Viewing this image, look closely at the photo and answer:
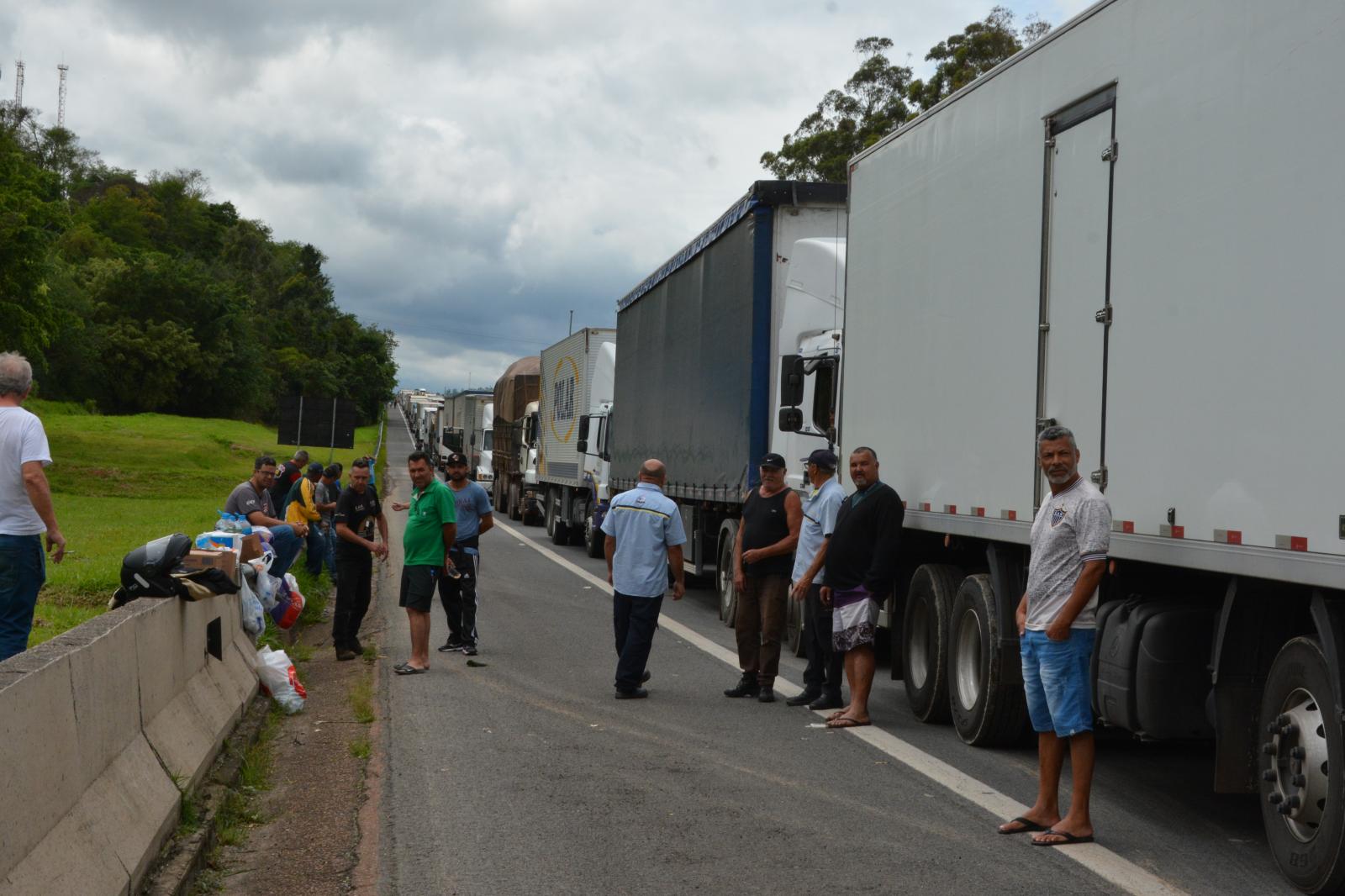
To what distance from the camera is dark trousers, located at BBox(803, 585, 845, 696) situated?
1032cm

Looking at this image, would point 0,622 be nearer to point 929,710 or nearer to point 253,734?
point 253,734

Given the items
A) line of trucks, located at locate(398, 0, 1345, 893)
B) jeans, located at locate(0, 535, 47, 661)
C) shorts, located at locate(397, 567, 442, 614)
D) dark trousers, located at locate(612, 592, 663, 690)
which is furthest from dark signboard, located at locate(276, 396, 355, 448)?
jeans, located at locate(0, 535, 47, 661)

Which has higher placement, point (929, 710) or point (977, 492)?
point (977, 492)

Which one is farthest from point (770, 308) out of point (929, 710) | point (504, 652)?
point (929, 710)

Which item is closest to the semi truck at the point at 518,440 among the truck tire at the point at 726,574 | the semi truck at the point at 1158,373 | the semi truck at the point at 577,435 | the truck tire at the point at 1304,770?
the semi truck at the point at 577,435

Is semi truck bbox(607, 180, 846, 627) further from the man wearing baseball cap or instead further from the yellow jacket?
the yellow jacket

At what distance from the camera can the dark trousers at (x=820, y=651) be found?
10.3 meters

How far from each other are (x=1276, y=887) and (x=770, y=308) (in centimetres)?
955

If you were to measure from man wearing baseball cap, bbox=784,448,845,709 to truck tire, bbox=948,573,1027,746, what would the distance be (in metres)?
1.20

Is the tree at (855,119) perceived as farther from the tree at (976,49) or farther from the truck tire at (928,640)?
the truck tire at (928,640)

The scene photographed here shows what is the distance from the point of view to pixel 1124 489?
6867mm

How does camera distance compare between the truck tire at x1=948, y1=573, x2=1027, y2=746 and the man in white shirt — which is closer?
the man in white shirt

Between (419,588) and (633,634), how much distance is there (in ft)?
7.23

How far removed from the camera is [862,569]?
9.76 metres
